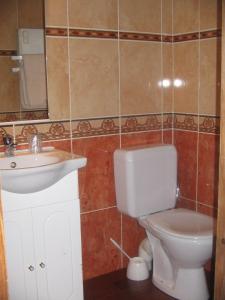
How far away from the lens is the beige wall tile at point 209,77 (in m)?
2.48

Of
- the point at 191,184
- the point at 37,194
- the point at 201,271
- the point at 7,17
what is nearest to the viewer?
the point at 37,194

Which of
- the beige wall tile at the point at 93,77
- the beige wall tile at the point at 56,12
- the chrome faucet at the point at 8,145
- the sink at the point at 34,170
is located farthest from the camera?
the beige wall tile at the point at 93,77

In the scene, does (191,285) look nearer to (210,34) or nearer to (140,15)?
(210,34)

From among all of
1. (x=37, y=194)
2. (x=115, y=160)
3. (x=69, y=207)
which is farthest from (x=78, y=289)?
(x=115, y=160)

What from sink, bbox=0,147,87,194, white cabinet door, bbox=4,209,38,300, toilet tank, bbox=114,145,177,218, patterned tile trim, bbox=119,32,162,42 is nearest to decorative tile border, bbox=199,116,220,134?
toilet tank, bbox=114,145,177,218

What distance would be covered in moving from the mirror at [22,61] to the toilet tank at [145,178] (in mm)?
573

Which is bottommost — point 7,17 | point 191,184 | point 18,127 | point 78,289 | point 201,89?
point 78,289

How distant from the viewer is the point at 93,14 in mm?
2424

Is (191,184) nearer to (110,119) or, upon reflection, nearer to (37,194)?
(110,119)

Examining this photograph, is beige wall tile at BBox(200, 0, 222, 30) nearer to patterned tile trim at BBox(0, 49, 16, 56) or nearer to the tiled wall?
the tiled wall

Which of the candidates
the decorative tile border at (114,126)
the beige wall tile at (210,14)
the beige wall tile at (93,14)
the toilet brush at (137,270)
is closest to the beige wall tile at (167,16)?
the beige wall tile at (210,14)

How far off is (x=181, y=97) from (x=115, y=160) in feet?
2.08

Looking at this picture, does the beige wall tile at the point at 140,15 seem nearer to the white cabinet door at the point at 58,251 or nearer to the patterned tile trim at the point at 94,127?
the patterned tile trim at the point at 94,127

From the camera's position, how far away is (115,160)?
8.39ft
